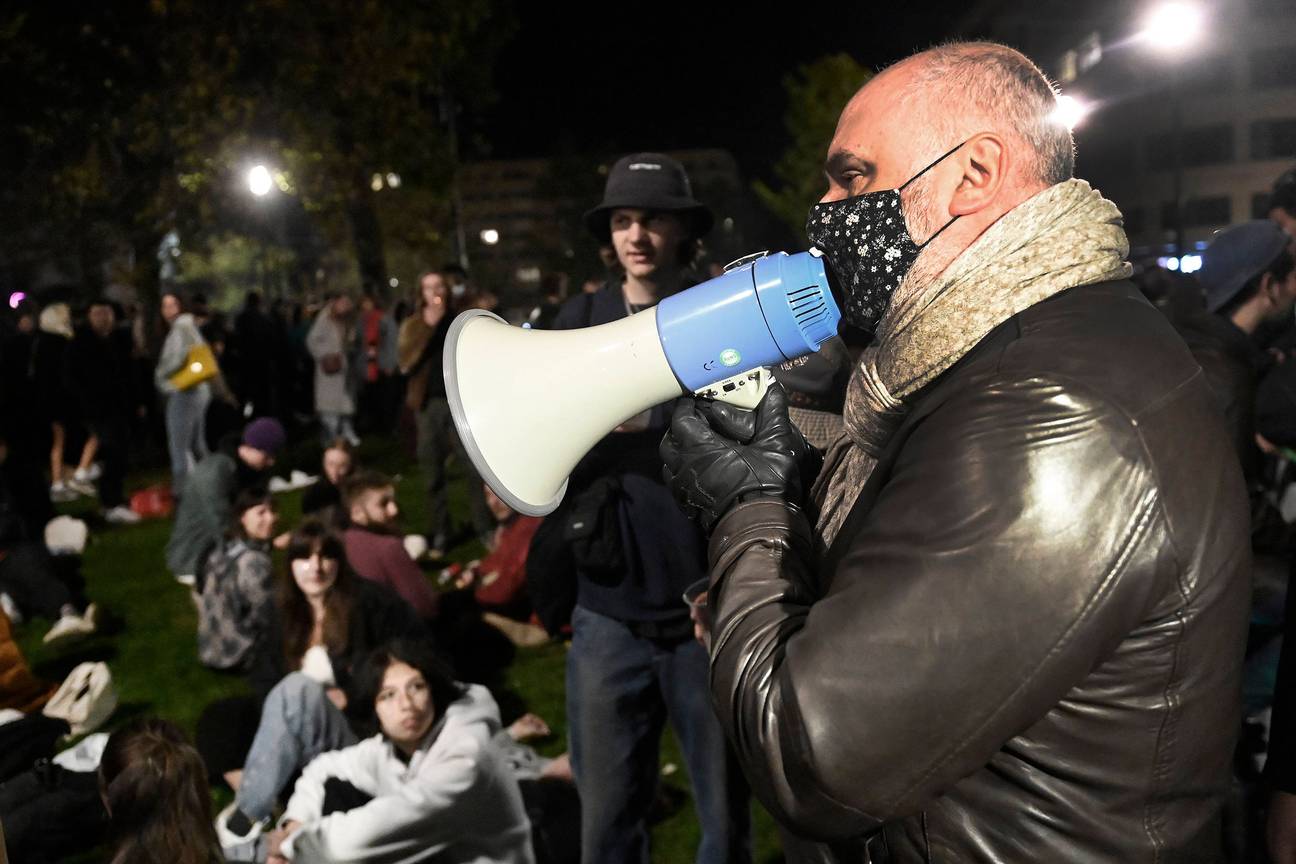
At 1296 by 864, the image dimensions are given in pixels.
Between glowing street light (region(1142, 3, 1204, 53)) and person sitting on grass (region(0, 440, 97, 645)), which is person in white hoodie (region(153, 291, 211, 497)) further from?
glowing street light (region(1142, 3, 1204, 53))

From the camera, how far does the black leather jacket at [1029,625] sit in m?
1.12

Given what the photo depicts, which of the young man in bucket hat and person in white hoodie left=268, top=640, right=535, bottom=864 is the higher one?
the young man in bucket hat

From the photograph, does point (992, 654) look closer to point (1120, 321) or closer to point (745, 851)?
point (1120, 321)

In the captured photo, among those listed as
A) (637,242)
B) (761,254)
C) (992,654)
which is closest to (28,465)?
(637,242)

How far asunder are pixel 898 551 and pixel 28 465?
8.24 metres

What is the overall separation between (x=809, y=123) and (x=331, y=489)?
144ft

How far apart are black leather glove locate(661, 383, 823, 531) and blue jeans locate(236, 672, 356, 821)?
295cm

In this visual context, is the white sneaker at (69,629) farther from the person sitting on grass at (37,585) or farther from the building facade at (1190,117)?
the building facade at (1190,117)

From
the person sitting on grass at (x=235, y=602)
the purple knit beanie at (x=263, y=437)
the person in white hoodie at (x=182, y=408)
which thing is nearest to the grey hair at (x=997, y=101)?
the person sitting on grass at (x=235, y=602)

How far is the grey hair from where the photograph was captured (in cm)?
139

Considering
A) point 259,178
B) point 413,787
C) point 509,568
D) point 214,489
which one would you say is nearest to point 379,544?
point 509,568

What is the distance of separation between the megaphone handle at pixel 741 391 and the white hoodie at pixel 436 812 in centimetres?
224

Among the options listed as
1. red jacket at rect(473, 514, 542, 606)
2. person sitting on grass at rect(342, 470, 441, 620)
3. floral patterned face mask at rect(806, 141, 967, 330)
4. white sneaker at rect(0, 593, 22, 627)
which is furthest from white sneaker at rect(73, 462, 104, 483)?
floral patterned face mask at rect(806, 141, 967, 330)

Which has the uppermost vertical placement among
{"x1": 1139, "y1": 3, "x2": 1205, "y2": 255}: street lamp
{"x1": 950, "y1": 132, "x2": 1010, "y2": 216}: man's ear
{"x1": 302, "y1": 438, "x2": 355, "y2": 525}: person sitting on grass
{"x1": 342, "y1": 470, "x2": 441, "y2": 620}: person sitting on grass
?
{"x1": 1139, "y1": 3, "x2": 1205, "y2": 255}: street lamp
